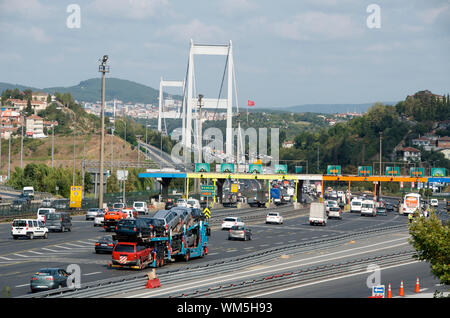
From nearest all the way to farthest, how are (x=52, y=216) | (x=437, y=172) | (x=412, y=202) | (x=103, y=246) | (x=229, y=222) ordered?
(x=103, y=246)
(x=52, y=216)
(x=229, y=222)
(x=412, y=202)
(x=437, y=172)

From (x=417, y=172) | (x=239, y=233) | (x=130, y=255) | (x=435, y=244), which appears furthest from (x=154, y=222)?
(x=417, y=172)

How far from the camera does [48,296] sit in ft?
85.3

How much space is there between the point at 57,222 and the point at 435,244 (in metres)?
43.5

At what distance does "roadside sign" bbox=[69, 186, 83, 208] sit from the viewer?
82812 millimetres

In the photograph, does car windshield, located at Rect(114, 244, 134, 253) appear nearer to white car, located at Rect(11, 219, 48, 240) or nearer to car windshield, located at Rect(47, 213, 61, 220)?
white car, located at Rect(11, 219, 48, 240)

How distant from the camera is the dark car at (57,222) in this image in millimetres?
63156

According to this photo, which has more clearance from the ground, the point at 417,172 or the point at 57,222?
the point at 417,172

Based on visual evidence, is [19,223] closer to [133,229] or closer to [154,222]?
[154,222]

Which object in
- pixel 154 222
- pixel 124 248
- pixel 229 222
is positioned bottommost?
pixel 229 222

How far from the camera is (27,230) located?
56188mm

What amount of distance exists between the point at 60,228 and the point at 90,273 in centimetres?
2778

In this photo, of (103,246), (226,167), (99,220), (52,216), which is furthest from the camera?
(226,167)
